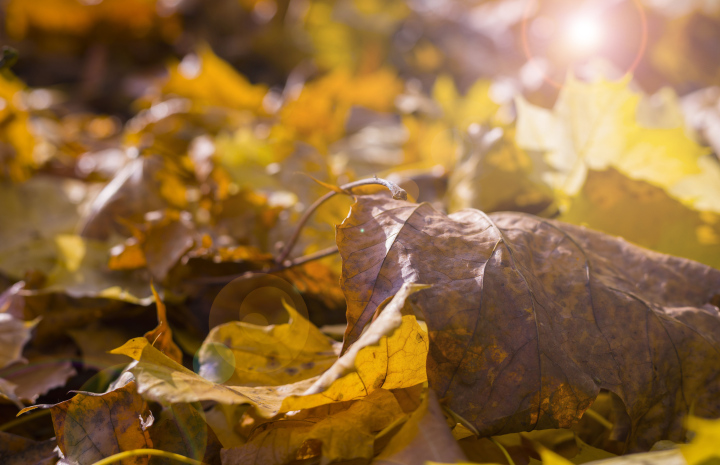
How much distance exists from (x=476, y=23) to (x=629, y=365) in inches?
67.9

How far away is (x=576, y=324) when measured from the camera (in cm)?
42

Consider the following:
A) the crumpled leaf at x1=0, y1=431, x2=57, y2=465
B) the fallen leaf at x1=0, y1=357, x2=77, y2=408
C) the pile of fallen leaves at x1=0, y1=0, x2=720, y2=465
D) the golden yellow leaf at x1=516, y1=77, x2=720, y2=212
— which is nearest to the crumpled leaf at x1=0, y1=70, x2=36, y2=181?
the pile of fallen leaves at x1=0, y1=0, x2=720, y2=465

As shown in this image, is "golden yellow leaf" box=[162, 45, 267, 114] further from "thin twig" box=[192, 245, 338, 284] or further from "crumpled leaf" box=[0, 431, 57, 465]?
"crumpled leaf" box=[0, 431, 57, 465]

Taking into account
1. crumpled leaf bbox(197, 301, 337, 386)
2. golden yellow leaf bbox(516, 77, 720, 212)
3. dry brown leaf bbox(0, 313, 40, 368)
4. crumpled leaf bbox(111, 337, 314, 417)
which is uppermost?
golden yellow leaf bbox(516, 77, 720, 212)

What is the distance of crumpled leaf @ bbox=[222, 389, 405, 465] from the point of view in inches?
14.6

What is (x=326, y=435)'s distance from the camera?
0.37 metres

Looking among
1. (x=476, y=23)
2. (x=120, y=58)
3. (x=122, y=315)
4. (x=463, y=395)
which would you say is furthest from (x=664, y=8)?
(x=120, y=58)

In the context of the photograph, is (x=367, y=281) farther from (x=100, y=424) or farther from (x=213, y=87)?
(x=213, y=87)

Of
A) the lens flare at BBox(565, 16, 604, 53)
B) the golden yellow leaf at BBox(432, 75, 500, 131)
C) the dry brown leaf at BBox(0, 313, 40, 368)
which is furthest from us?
the lens flare at BBox(565, 16, 604, 53)

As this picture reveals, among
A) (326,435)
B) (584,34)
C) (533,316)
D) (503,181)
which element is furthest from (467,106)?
(326,435)

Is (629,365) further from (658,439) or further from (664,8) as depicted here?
(664,8)

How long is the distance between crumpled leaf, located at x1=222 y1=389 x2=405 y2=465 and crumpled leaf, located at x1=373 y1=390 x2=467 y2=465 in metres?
0.02

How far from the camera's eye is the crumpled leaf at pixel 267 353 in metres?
0.47

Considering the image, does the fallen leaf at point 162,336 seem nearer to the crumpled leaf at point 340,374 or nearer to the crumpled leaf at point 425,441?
the crumpled leaf at point 340,374
